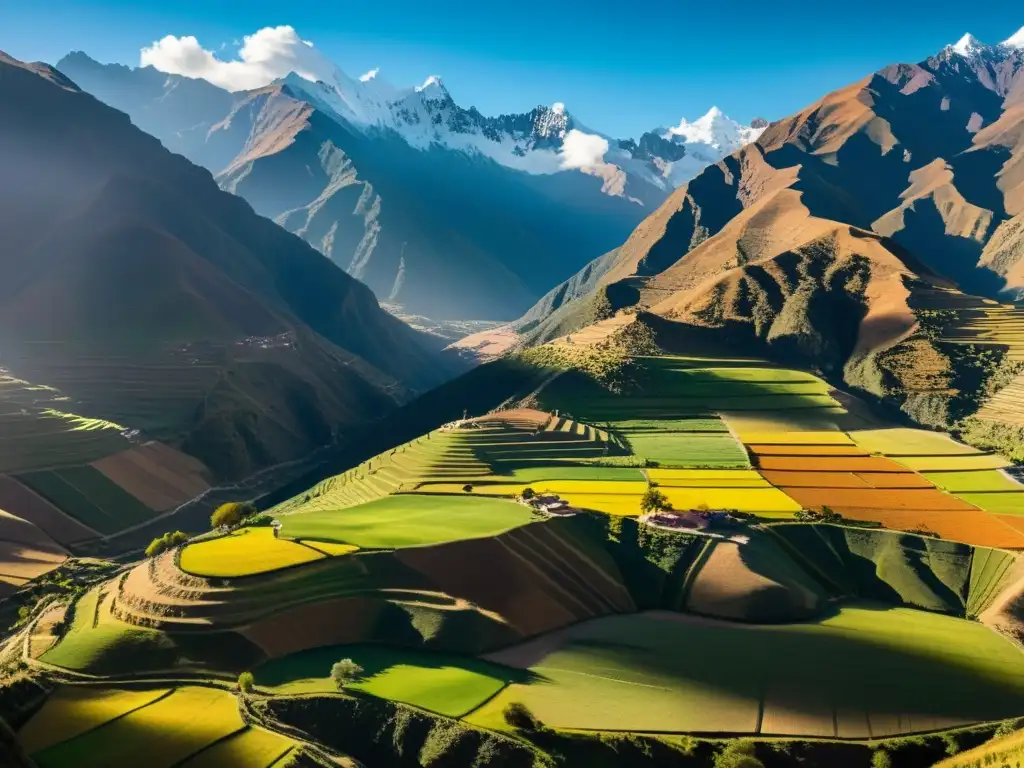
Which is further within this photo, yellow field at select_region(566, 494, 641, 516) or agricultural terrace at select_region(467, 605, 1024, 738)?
yellow field at select_region(566, 494, 641, 516)

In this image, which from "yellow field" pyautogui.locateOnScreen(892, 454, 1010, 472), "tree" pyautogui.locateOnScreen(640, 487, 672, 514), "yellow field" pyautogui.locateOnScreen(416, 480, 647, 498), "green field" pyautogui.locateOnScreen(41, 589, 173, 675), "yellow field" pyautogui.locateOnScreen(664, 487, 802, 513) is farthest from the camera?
"yellow field" pyautogui.locateOnScreen(892, 454, 1010, 472)

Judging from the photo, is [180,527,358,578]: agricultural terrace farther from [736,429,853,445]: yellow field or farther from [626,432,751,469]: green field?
[736,429,853,445]: yellow field

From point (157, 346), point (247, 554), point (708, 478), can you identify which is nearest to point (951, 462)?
point (708, 478)

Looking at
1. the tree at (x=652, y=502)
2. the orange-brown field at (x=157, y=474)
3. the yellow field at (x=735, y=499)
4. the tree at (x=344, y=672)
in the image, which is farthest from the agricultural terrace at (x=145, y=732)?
the orange-brown field at (x=157, y=474)

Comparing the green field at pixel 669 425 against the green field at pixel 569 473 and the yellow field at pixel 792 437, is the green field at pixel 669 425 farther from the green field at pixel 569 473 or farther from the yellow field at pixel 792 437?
the green field at pixel 569 473

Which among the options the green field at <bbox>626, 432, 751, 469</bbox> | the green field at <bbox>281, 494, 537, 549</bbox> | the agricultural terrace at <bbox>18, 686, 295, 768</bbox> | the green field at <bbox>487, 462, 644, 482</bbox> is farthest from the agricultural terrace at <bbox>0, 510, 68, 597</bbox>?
the green field at <bbox>626, 432, 751, 469</bbox>
